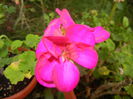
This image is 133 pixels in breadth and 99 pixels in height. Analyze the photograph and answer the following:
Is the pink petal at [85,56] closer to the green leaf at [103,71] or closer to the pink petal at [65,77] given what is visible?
the pink petal at [65,77]

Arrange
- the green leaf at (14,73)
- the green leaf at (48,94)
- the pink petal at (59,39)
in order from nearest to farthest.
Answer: the pink petal at (59,39)
the green leaf at (14,73)
the green leaf at (48,94)

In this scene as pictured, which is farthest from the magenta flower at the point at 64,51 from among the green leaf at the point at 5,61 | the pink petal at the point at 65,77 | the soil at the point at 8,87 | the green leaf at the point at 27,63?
the soil at the point at 8,87

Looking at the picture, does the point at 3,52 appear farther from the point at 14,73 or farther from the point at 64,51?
the point at 64,51

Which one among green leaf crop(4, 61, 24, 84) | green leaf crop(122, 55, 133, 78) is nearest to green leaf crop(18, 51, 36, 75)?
green leaf crop(4, 61, 24, 84)

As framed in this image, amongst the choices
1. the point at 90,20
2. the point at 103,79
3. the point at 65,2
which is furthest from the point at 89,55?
the point at 65,2

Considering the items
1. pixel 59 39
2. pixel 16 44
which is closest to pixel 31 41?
pixel 16 44

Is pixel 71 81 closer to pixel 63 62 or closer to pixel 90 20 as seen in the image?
pixel 63 62
